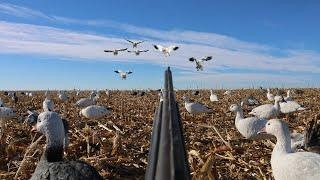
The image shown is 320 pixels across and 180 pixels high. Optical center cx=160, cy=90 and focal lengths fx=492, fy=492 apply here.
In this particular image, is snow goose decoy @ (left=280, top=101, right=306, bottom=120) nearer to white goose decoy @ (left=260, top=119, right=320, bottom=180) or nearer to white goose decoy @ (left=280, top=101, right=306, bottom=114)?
white goose decoy @ (left=280, top=101, right=306, bottom=114)

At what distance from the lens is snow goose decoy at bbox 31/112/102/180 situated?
521cm

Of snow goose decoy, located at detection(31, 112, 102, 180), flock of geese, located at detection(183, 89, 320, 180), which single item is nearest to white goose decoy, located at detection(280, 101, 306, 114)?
flock of geese, located at detection(183, 89, 320, 180)

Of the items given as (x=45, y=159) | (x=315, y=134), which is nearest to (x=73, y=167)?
(x=45, y=159)

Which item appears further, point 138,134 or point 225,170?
point 138,134

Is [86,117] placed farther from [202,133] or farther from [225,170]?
[225,170]

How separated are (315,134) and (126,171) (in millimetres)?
3399

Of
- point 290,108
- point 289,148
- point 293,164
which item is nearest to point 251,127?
point 289,148

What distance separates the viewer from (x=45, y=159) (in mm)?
6352

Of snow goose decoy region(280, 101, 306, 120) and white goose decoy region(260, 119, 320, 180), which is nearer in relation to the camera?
white goose decoy region(260, 119, 320, 180)

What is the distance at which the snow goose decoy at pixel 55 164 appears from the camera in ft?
17.1

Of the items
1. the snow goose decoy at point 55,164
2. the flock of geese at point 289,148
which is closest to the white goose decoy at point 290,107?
the flock of geese at point 289,148

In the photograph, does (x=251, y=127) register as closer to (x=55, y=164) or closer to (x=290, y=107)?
(x=55, y=164)

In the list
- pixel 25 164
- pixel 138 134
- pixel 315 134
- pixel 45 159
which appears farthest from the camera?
pixel 138 134

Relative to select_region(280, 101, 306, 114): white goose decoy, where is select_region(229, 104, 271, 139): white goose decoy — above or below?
below
